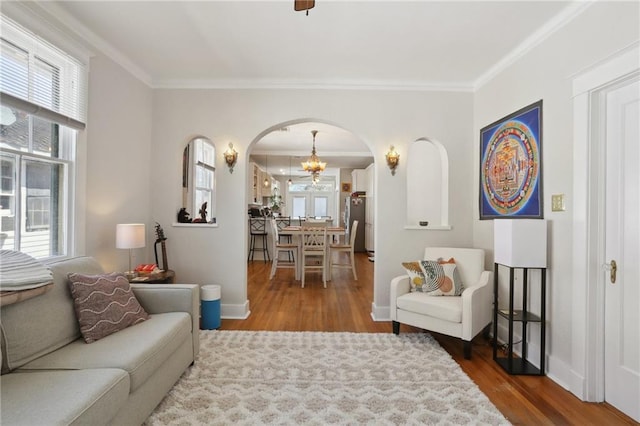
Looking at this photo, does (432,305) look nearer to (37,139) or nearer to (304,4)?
(304,4)

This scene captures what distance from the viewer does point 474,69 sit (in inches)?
125

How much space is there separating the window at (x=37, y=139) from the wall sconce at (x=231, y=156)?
4.30 feet

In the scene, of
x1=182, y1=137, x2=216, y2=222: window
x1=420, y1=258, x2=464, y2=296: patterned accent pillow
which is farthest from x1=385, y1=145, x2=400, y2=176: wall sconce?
x1=182, y1=137, x2=216, y2=222: window

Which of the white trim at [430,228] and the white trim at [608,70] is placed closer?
the white trim at [608,70]

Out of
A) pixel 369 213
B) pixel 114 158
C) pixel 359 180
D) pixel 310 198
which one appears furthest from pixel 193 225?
pixel 310 198

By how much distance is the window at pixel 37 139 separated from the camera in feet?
6.50

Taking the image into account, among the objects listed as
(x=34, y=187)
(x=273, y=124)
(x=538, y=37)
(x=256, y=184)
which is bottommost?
(x=34, y=187)

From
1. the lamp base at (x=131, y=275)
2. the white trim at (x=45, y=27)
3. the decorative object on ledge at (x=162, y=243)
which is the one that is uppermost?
the white trim at (x=45, y=27)

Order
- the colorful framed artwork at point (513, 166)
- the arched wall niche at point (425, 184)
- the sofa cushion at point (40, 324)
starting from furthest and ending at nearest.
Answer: the arched wall niche at point (425, 184) < the colorful framed artwork at point (513, 166) < the sofa cushion at point (40, 324)

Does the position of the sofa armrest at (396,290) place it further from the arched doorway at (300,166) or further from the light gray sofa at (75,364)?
the light gray sofa at (75,364)

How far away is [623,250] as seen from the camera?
1.94 metres

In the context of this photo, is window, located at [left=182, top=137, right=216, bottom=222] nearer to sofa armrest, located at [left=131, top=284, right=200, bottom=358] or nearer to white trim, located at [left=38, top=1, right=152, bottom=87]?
white trim, located at [left=38, top=1, right=152, bottom=87]

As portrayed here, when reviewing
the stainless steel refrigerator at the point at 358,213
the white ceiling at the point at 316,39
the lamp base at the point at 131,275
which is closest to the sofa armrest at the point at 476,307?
the white ceiling at the point at 316,39

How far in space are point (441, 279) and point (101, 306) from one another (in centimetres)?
276
